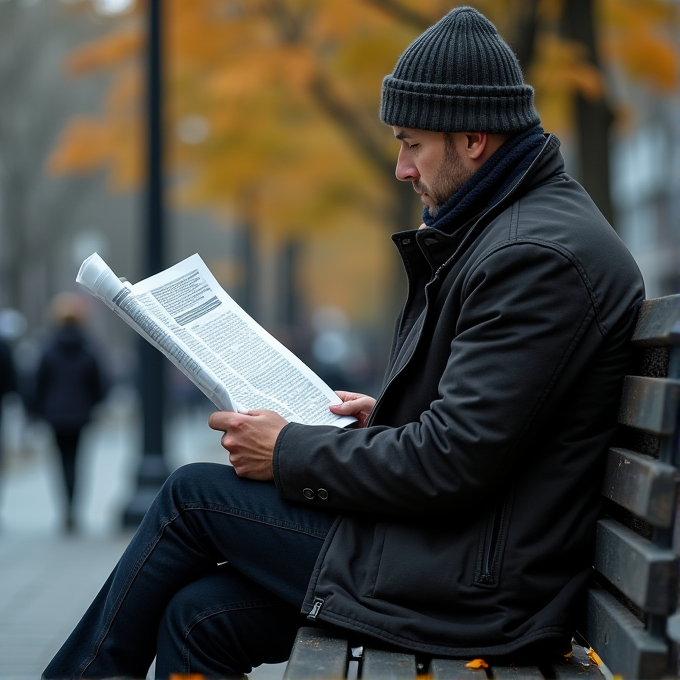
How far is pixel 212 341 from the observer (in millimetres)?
3008

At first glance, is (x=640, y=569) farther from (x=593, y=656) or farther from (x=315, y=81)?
(x=315, y=81)

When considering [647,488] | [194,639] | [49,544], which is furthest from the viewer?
[49,544]

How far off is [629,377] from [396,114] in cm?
81

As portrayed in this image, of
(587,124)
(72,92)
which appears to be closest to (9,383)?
(587,124)

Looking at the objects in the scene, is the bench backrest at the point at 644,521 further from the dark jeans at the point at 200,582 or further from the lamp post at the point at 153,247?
the lamp post at the point at 153,247

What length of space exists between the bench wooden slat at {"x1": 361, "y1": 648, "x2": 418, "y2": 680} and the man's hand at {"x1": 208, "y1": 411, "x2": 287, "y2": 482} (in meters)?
0.46

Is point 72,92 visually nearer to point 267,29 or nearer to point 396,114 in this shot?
point 267,29

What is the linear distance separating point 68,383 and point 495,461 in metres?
8.56

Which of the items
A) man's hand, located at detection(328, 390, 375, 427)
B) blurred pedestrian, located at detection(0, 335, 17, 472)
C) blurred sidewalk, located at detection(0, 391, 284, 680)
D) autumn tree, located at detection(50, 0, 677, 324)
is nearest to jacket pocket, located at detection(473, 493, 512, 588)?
man's hand, located at detection(328, 390, 375, 427)

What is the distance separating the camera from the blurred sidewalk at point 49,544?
538 centimetres

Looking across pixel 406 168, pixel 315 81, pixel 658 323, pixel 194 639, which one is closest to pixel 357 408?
pixel 406 168

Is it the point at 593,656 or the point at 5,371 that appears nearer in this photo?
the point at 593,656

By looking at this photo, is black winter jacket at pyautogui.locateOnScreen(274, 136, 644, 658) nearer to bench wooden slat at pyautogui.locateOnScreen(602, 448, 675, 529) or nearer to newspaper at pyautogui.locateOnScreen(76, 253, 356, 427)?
bench wooden slat at pyautogui.locateOnScreen(602, 448, 675, 529)

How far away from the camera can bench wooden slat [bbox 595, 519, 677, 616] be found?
2.11m
